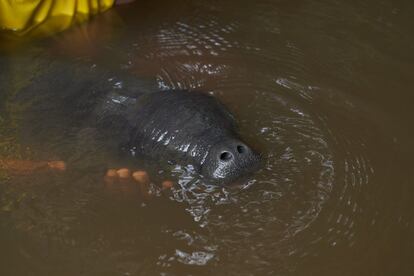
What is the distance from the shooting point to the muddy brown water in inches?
100

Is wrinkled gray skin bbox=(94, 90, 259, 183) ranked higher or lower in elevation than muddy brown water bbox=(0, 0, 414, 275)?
higher

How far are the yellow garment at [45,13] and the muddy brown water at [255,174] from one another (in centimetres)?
14

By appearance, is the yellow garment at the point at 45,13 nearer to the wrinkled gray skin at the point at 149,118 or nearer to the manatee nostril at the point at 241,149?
the wrinkled gray skin at the point at 149,118

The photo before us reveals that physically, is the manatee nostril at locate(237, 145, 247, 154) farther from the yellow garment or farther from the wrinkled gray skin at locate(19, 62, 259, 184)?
the yellow garment

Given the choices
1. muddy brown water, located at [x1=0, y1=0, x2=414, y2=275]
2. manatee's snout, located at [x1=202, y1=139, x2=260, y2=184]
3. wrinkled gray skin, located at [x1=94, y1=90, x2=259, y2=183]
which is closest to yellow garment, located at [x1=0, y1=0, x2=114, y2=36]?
muddy brown water, located at [x1=0, y1=0, x2=414, y2=275]

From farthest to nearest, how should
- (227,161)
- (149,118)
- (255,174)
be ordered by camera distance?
(149,118) → (255,174) → (227,161)

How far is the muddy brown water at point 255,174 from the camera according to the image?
2.55 m

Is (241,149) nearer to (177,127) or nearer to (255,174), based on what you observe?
(255,174)

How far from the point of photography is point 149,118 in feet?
9.64

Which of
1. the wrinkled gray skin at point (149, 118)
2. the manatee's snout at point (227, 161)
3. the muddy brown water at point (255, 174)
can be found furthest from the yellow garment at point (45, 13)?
the manatee's snout at point (227, 161)

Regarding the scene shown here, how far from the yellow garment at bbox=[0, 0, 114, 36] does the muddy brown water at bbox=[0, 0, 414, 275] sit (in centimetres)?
14

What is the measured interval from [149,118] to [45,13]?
6.20 ft

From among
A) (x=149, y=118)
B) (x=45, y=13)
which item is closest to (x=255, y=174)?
(x=149, y=118)

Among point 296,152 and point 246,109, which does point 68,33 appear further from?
point 296,152
